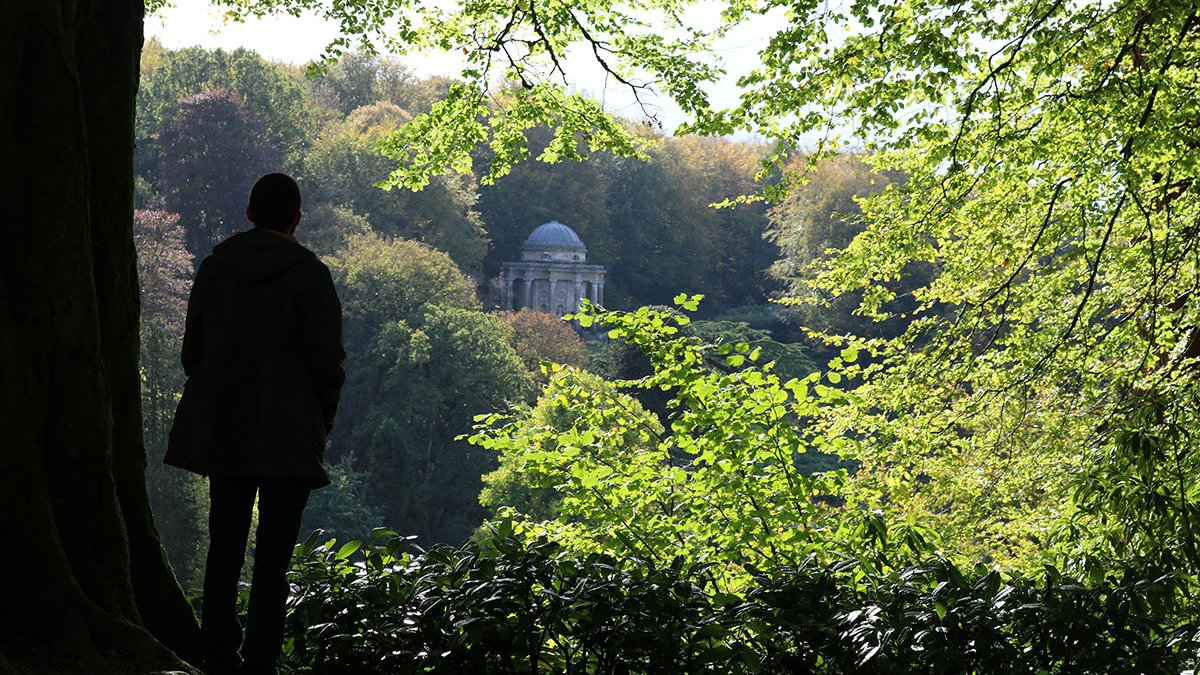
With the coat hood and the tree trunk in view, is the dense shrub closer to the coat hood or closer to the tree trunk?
the tree trunk

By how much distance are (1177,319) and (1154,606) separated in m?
4.48

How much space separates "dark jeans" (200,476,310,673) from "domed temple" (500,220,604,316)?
59.9m

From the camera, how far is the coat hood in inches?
131

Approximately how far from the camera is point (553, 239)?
210ft

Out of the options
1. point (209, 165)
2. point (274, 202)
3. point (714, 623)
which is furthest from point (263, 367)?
point (209, 165)

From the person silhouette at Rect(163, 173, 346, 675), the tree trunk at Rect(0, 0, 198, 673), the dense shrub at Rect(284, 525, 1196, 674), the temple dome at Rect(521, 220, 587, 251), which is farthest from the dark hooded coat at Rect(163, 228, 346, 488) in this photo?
the temple dome at Rect(521, 220, 587, 251)

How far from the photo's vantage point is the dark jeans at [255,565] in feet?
10.8

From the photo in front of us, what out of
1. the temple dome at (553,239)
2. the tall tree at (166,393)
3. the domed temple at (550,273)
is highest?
the temple dome at (553,239)

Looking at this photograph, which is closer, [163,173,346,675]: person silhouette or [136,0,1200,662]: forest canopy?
[163,173,346,675]: person silhouette

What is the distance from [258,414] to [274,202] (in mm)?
562

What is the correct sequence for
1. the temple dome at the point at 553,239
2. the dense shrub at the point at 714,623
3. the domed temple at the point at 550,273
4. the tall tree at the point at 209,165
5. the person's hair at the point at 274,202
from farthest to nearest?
1. the temple dome at the point at 553,239
2. the domed temple at the point at 550,273
3. the tall tree at the point at 209,165
4. the dense shrub at the point at 714,623
5. the person's hair at the point at 274,202

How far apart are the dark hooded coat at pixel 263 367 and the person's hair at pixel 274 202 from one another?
0.07 meters

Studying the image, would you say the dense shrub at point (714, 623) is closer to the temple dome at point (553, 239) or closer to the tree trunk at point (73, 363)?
the tree trunk at point (73, 363)

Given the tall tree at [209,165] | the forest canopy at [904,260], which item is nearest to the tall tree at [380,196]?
the tall tree at [209,165]
